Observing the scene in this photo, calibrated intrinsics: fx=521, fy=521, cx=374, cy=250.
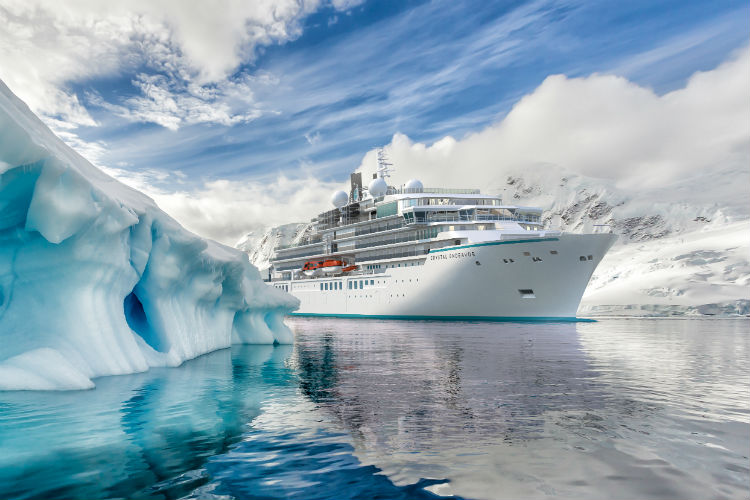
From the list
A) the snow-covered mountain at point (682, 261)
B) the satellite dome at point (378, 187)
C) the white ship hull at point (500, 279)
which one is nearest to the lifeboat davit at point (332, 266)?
the satellite dome at point (378, 187)

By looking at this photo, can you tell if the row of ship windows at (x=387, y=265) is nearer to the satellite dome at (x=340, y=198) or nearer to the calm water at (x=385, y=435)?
the satellite dome at (x=340, y=198)

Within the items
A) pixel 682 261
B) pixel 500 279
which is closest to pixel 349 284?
pixel 500 279

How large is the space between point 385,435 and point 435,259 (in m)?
34.3

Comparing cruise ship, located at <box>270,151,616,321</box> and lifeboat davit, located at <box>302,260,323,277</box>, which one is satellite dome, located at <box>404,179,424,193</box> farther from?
lifeboat davit, located at <box>302,260,323,277</box>

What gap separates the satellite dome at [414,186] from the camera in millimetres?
52375

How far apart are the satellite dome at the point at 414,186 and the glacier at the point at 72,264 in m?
40.0

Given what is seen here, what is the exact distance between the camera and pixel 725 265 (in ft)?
254

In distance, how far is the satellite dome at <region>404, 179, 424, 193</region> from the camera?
172ft

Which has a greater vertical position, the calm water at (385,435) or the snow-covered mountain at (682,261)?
the snow-covered mountain at (682,261)

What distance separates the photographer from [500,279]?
36.3 meters

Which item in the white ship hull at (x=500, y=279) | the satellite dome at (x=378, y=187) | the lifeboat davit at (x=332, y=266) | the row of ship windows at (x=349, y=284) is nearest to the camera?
the white ship hull at (x=500, y=279)

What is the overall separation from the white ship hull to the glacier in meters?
25.8

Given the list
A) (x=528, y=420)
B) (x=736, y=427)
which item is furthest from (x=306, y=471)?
(x=736, y=427)

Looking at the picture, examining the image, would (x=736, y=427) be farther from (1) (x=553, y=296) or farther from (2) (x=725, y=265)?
(2) (x=725, y=265)
